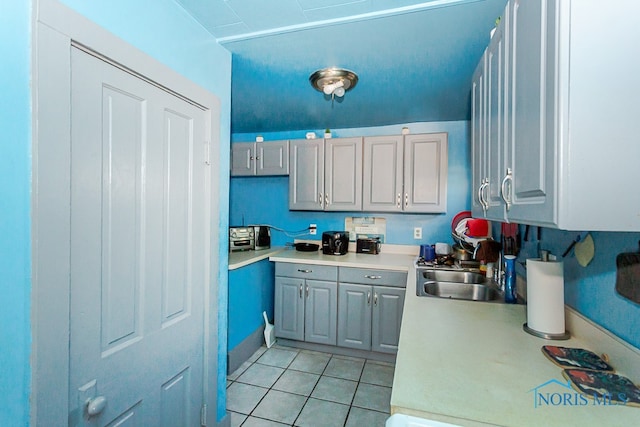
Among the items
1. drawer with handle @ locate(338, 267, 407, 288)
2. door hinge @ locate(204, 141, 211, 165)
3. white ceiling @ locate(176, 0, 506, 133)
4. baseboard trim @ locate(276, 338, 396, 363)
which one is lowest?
baseboard trim @ locate(276, 338, 396, 363)

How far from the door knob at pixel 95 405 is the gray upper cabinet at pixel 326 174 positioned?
218 cm

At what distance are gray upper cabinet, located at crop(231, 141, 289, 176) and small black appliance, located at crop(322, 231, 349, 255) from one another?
0.80 meters

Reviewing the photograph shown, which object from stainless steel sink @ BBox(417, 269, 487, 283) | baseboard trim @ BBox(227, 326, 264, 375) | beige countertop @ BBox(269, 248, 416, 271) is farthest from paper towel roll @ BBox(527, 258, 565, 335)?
baseboard trim @ BBox(227, 326, 264, 375)

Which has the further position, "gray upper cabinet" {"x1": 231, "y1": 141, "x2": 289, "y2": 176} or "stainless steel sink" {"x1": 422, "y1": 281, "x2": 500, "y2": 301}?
"gray upper cabinet" {"x1": 231, "y1": 141, "x2": 289, "y2": 176}

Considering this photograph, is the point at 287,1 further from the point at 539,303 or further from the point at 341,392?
the point at 341,392

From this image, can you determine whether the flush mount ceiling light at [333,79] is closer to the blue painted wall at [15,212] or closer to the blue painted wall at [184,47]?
the blue painted wall at [184,47]

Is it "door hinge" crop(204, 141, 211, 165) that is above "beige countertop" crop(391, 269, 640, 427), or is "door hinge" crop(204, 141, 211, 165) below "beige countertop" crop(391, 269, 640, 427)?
above

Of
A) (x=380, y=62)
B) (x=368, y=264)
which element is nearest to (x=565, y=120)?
(x=380, y=62)

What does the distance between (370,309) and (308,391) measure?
0.82 m

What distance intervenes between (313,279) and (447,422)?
197 centimetres

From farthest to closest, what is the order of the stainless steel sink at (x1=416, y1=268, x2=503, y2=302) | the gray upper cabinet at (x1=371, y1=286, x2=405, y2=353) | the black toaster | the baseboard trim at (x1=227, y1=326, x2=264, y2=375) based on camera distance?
the black toaster → the gray upper cabinet at (x1=371, y1=286, x2=405, y2=353) → the baseboard trim at (x1=227, y1=326, x2=264, y2=375) → the stainless steel sink at (x1=416, y1=268, x2=503, y2=302)

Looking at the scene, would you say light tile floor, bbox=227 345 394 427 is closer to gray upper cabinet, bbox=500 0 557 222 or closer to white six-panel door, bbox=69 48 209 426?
white six-panel door, bbox=69 48 209 426

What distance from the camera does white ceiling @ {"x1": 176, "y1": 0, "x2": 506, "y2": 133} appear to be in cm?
124

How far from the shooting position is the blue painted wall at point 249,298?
2.36 m
